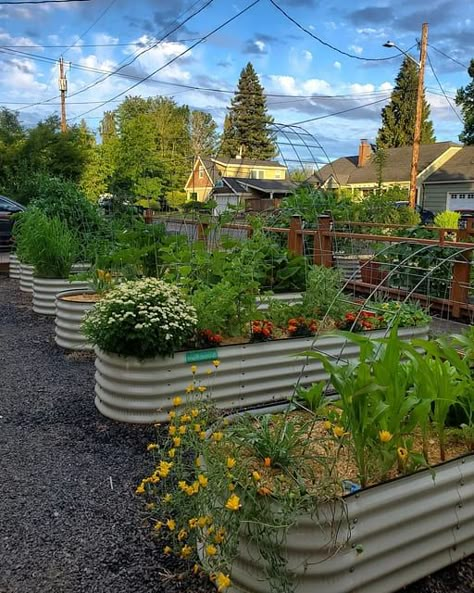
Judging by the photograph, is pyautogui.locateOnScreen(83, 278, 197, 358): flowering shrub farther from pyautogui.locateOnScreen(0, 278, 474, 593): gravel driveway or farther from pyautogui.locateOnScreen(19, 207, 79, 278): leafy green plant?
pyautogui.locateOnScreen(19, 207, 79, 278): leafy green plant

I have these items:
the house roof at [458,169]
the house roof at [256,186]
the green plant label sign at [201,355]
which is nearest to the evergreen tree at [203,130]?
the house roof at [256,186]

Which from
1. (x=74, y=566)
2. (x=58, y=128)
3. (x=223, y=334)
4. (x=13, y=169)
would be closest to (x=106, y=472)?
(x=74, y=566)

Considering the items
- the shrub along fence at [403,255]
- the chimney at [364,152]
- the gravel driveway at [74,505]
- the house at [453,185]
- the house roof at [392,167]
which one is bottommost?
the gravel driveway at [74,505]

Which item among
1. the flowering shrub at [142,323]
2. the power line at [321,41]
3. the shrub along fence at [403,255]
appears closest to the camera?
the flowering shrub at [142,323]

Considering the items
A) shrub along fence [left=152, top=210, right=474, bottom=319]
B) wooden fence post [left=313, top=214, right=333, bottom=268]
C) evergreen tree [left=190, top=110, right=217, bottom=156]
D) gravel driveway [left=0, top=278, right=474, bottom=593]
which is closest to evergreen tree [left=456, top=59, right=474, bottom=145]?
shrub along fence [left=152, top=210, right=474, bottom=319]

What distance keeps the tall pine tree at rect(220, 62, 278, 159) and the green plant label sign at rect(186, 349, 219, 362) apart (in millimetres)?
43449

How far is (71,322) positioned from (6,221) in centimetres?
722

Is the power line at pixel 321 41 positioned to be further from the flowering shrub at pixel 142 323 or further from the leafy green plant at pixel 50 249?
the flowering shrub at pixel 142 323

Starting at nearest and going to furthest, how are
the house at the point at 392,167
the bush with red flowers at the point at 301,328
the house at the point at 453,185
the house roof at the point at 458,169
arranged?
the bush with red flowers at the point at 301,328 → the house at the point at 453,185 → the house roof at the point at 458,169 → the house at the point at 392,167

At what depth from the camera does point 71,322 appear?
4828 mm

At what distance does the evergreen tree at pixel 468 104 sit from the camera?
22141mm

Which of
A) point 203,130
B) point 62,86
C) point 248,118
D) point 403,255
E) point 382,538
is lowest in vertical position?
point 382,538

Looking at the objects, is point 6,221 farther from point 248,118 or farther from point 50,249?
point 248,118

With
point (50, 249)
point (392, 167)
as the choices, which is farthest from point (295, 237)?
point (392, 167)
